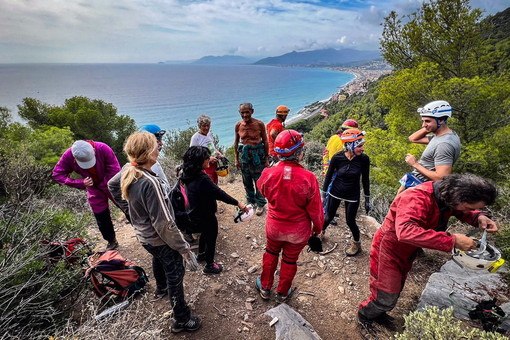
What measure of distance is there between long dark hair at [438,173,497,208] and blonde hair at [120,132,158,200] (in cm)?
257

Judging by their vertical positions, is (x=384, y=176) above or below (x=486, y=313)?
below

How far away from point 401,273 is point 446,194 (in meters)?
1.03

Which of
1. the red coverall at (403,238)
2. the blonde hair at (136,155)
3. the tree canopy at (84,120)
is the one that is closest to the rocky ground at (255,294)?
the red coverall at (403,238)

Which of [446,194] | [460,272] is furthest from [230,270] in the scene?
[460,272]

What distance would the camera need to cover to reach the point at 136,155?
226 centimetres

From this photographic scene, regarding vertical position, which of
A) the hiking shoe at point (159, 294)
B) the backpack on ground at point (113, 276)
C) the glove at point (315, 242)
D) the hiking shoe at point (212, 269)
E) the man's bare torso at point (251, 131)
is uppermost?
the man's bare torso at point (251, 131)

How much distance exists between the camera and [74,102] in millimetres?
20203

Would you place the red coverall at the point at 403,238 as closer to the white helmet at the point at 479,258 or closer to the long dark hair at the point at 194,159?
the white helmet at the point at 479,258

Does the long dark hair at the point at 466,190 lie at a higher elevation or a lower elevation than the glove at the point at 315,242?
higher

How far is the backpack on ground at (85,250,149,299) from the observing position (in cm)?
296

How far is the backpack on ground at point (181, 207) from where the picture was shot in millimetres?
3117

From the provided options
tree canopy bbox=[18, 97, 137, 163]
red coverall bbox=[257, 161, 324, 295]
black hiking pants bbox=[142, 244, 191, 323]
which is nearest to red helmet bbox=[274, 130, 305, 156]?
red coverall bbox=[257, 161, 324, 295]

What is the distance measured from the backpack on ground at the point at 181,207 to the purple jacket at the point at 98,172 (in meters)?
1.48

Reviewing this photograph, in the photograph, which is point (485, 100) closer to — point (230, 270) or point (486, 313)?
point (486, 313)
